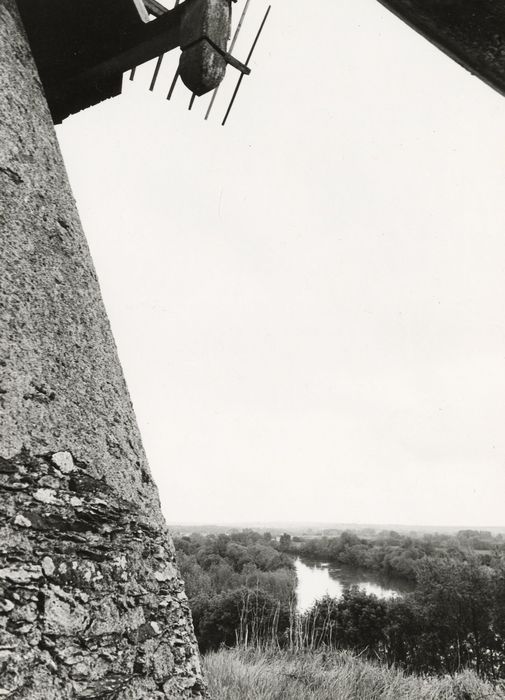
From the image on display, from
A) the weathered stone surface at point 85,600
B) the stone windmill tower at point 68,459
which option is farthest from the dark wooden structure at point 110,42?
the weathered stone surface at point 85,600

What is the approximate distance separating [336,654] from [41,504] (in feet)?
32.2

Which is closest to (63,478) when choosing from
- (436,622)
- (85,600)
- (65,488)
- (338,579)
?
(65,488)

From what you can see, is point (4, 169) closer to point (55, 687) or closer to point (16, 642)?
point (16, 642)

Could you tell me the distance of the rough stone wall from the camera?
1.33m

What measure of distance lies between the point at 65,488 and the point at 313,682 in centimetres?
747

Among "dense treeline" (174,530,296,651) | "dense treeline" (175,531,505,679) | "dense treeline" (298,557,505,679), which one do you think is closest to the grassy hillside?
"dense treeline" (174,530,296,651)

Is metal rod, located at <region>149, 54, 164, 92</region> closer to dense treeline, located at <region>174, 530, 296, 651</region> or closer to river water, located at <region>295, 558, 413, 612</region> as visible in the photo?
dense treeline, located at <region>174, 530, 296, 651</region>

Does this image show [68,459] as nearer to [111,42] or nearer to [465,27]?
[465,27]

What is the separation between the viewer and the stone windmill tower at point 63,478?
1.33 m

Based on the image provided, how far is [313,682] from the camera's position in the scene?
290 inches

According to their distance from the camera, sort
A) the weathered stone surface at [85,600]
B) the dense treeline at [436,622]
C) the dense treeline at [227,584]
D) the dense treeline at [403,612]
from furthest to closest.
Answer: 1. the dense treeline at [436,622]
2. the dense treeline at [403,612]
3. the dense treeline at [227,584]
4. the weathered stone surface at [85,600]

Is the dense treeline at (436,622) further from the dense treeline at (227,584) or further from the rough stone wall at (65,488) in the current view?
the rough stone wall at (65,488)

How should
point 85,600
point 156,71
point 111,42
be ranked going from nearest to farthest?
point 85,600 → point 111,42 → point 156,71

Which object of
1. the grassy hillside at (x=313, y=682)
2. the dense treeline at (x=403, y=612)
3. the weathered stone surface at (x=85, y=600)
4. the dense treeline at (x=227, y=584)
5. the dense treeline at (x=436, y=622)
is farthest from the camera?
the dense treeline at (x=436, y=622)
